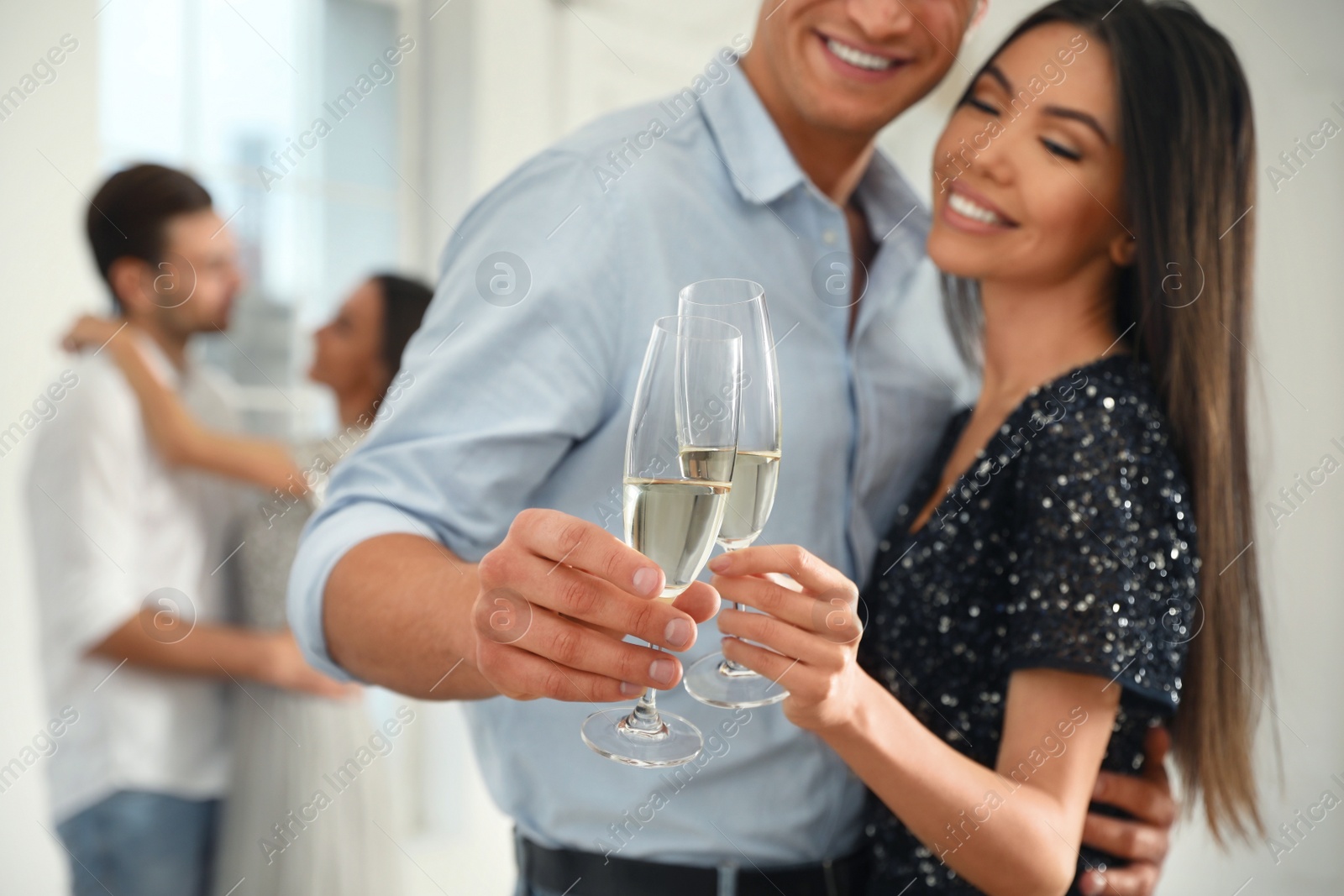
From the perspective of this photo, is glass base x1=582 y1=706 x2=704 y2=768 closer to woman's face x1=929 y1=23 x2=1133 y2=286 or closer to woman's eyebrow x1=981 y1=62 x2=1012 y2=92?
woman's face x1=929 y1=23 x2=1133 y2=286

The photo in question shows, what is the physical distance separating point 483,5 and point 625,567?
2.97 meters

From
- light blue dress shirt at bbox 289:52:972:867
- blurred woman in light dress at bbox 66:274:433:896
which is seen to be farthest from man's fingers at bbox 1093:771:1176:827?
blurred woman in light dress at bbox 66:274:433:896

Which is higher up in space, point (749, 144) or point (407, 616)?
point (749, 144)

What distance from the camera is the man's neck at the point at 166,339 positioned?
7.35ft

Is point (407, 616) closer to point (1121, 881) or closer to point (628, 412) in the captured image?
point (628, 412)

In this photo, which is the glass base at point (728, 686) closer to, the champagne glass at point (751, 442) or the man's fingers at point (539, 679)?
the champagne glass at point (751, 442)

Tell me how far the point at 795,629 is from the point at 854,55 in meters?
0.78

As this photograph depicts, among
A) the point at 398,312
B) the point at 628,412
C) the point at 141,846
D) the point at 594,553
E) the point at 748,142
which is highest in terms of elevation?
the point at 398,312

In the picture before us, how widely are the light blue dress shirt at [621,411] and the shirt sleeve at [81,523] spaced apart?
1188 mm

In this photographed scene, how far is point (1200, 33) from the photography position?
1196 mm

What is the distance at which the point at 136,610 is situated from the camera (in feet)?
6.49

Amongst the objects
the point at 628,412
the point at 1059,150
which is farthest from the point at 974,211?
the point at 628,412

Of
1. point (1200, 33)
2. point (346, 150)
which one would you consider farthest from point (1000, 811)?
point (346, 150)

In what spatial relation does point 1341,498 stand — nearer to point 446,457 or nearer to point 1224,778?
point 1224,778
